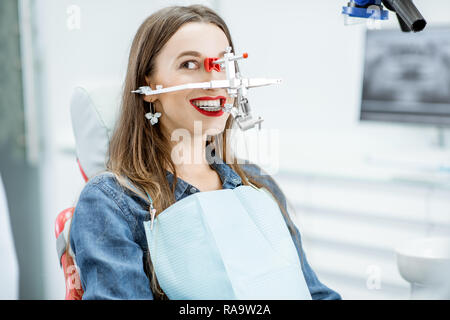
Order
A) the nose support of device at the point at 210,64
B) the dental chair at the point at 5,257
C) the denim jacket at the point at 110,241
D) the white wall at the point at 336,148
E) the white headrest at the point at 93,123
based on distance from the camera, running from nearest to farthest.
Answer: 1. the denim jacket at the point at 110,241
2. the nose support of device at the point at 210,64
3. the white headrest at the point at 93,123
4. the dental chair at the point at 5,257
5. the white wall at the point at 336,148

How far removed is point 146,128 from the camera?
43.5 inches

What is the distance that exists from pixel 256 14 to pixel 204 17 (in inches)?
48.1

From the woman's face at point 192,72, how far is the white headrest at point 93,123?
0.64ft

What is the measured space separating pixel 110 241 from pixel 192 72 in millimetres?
374

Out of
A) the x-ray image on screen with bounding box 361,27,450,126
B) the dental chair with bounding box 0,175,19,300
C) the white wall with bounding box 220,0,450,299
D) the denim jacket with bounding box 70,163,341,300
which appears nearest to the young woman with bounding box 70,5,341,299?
the denim jacket with bounding box 70,163,341,300

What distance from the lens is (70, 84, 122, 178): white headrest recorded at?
117 cm

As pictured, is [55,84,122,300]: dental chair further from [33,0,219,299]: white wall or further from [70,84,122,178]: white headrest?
[33,0,219,299]: white wall

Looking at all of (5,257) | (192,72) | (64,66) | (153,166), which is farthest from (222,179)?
(64,66)

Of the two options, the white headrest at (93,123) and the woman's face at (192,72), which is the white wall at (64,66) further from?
the woman's face at (192,72)

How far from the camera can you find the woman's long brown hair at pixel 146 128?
1026mm

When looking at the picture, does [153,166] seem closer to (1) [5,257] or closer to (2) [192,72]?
(2) [192,72]

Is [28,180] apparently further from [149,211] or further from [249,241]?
[249,241]

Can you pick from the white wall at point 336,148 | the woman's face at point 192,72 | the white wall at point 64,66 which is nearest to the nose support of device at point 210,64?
the woman's face at point 192,72

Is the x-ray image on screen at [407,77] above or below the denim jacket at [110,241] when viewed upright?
above
